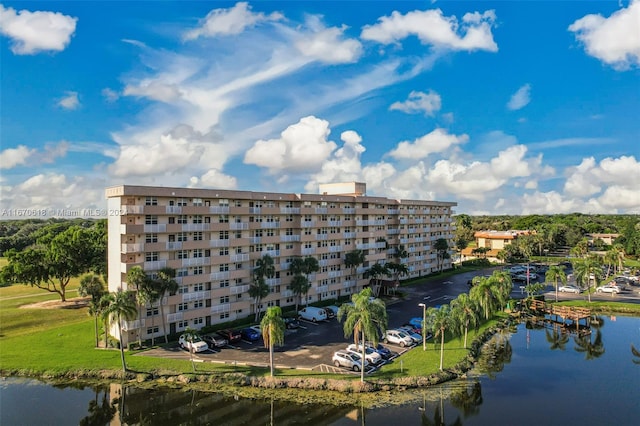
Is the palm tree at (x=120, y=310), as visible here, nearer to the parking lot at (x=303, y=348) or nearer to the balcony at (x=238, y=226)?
the parking lot at (x=303, y=348)

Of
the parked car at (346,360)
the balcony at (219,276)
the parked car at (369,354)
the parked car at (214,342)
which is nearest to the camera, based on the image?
the parked car at (346,360)

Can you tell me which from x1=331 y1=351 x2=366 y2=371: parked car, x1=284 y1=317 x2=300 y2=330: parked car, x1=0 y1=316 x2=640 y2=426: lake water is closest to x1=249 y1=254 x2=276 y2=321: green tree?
x1=284 y1=317 x2=300 y2=330: parked car

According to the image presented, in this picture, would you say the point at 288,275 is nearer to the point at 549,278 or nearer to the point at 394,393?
the point at 394,393

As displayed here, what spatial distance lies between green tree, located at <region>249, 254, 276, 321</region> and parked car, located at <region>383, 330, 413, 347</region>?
64.2 feet

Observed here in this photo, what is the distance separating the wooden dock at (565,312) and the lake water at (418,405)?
61.8ft

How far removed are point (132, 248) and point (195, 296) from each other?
11.3m

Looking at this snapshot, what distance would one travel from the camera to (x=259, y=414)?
121 feet

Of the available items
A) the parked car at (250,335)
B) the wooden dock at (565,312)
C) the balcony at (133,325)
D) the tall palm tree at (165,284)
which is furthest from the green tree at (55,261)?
Answer: the wooden dock at (565,312)

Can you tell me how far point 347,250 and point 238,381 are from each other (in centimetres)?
4402

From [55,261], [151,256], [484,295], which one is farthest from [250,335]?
[55,261]

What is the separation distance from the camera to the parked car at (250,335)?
56000 mm


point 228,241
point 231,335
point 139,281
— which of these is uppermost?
point 228,241

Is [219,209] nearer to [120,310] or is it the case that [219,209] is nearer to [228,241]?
[228,241]

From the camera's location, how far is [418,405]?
38594 millimetres
